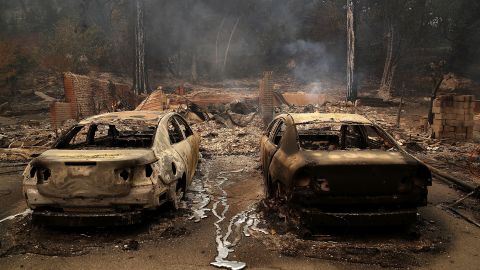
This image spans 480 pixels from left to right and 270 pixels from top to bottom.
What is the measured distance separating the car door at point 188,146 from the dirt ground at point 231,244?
28.2 inches

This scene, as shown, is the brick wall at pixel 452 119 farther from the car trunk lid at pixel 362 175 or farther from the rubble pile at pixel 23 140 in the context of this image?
the rubble pile at pixel 23 140

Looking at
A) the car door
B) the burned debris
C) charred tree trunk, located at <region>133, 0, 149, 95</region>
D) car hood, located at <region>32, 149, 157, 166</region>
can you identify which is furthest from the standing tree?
car hood, located at <region>32, 149, 157, 166</region>

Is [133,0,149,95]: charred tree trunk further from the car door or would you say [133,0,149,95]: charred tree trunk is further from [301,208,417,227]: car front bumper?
[301,208,417,227]: car front bumper

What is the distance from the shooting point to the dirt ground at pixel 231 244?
3.74m

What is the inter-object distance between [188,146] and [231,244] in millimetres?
2364

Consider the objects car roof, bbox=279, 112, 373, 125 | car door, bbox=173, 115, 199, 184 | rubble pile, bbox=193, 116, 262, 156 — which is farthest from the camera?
rubble pile, bbox=193, 116, 262, 156

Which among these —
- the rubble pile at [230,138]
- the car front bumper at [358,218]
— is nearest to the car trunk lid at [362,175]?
the car front bumper at [358,218]

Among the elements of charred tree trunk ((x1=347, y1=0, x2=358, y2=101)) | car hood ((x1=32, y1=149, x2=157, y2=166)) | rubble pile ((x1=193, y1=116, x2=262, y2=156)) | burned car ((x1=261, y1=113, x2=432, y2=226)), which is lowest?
rubble pile ((x1=193, y1=116, x2=262, y2=156))

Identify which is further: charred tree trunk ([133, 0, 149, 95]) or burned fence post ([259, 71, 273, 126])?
charred tree trunk ([133, 0, 149, 95])

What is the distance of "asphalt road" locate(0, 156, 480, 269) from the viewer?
3.73 m

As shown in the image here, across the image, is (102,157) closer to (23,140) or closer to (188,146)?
(188,146)

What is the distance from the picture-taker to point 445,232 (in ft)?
14.9

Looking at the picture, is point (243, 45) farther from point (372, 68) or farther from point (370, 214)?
point (370, 214)

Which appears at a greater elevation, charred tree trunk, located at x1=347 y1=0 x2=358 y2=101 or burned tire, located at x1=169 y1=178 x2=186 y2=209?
charred tree trunk, located at x1=347 y1=0 x2=358 y2=101
